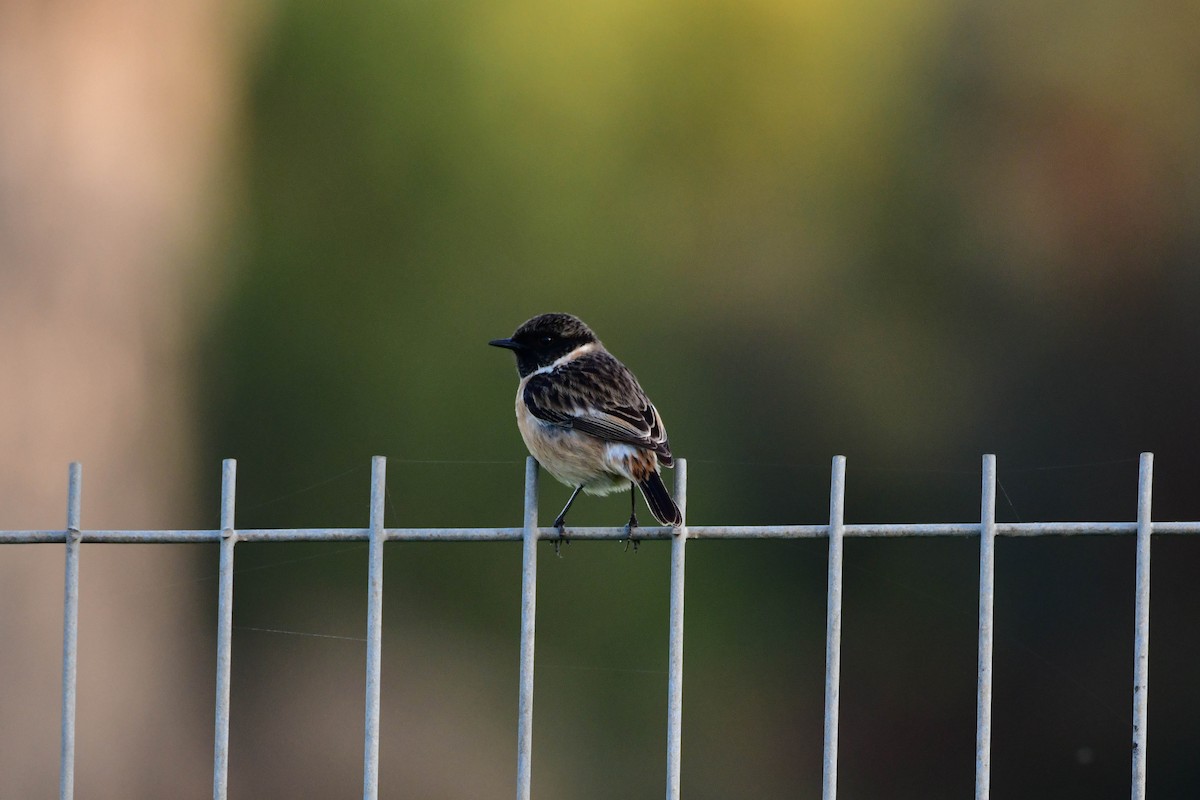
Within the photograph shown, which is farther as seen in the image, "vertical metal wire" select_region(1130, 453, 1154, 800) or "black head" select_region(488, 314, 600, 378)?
"black head" select_region(488, 314, 600, 378)

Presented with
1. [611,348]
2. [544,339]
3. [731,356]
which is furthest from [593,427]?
[731,356]

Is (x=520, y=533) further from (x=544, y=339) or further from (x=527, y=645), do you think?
(x=544, y=339)

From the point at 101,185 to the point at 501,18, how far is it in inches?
119

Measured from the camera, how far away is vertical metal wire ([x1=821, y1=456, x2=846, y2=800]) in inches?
118

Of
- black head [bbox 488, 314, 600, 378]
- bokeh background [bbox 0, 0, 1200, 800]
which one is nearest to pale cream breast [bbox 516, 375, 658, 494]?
black head [bbox 488, 314, 600, 378]

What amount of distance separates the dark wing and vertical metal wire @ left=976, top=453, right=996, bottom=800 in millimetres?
1095

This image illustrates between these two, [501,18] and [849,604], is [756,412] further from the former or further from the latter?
[501,18]

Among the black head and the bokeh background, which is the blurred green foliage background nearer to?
the bokeh background

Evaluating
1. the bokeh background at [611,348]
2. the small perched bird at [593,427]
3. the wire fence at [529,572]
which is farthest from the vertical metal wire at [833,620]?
the bokeh background at [611,348]

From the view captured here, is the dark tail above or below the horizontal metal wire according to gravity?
above

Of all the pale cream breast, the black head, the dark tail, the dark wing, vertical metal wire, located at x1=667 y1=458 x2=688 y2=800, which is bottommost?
vertical metal wire, located at x1=667 y1=458 x2=688 y2=800

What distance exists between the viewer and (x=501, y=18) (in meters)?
9.69

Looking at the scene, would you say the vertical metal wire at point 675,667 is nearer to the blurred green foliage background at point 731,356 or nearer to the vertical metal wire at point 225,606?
the vertical metal wire at point 225,606

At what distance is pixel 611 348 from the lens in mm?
9289
